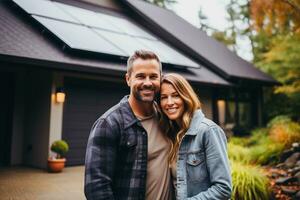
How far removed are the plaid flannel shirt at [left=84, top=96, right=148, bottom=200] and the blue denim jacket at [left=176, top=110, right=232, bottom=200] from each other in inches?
11.4

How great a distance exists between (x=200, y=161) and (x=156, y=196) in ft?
1.32

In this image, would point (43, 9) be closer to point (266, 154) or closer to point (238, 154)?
point (238, 154)

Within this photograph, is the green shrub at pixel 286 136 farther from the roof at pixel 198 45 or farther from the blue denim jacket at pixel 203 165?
the blue denim jacket at pixel 203 165

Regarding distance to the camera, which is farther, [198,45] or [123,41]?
[198,45]

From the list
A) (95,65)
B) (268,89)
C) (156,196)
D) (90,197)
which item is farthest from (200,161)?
(268,89)

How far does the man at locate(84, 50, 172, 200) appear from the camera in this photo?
211 centimetres

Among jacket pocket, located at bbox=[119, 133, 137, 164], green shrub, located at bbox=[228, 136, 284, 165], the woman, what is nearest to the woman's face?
the woman

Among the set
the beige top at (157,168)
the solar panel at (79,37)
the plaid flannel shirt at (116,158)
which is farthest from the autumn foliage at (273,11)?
the plaid flannel shirt at (116,158)

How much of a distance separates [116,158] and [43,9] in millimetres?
8738

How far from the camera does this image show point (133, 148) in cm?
224

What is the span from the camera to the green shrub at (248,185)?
5.54m

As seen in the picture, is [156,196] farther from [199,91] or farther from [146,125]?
[199,91]

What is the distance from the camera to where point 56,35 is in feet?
27.4

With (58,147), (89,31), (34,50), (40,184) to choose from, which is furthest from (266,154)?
(34,50)
